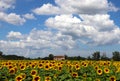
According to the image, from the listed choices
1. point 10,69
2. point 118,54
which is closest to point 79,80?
point 10,69

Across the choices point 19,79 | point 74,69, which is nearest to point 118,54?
point 74,69

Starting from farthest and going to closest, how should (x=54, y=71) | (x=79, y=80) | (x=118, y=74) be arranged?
(x=54, y=71)
(x=118, y=74)
(x=79, y=80)

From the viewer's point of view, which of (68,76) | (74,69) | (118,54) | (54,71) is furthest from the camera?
(118,54)

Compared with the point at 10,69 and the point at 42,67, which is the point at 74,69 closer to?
the point at 42,67

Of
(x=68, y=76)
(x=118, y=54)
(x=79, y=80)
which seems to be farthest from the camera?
(x=118, y=54)

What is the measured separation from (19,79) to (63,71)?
2.06 m

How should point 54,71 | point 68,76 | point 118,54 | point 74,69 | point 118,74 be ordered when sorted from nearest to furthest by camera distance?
point 68,76 < point 118,74 < point 54,71 < point 74,69 < point 118,54

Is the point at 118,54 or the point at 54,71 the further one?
the point at 118,54

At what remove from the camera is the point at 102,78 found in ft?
A: 38.6

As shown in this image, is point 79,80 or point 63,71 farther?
point 63,71

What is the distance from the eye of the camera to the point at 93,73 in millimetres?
12430

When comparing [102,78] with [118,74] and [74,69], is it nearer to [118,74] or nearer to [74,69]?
[118,74]

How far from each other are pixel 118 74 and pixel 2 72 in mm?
4025

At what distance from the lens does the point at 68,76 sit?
1115 centimetres
